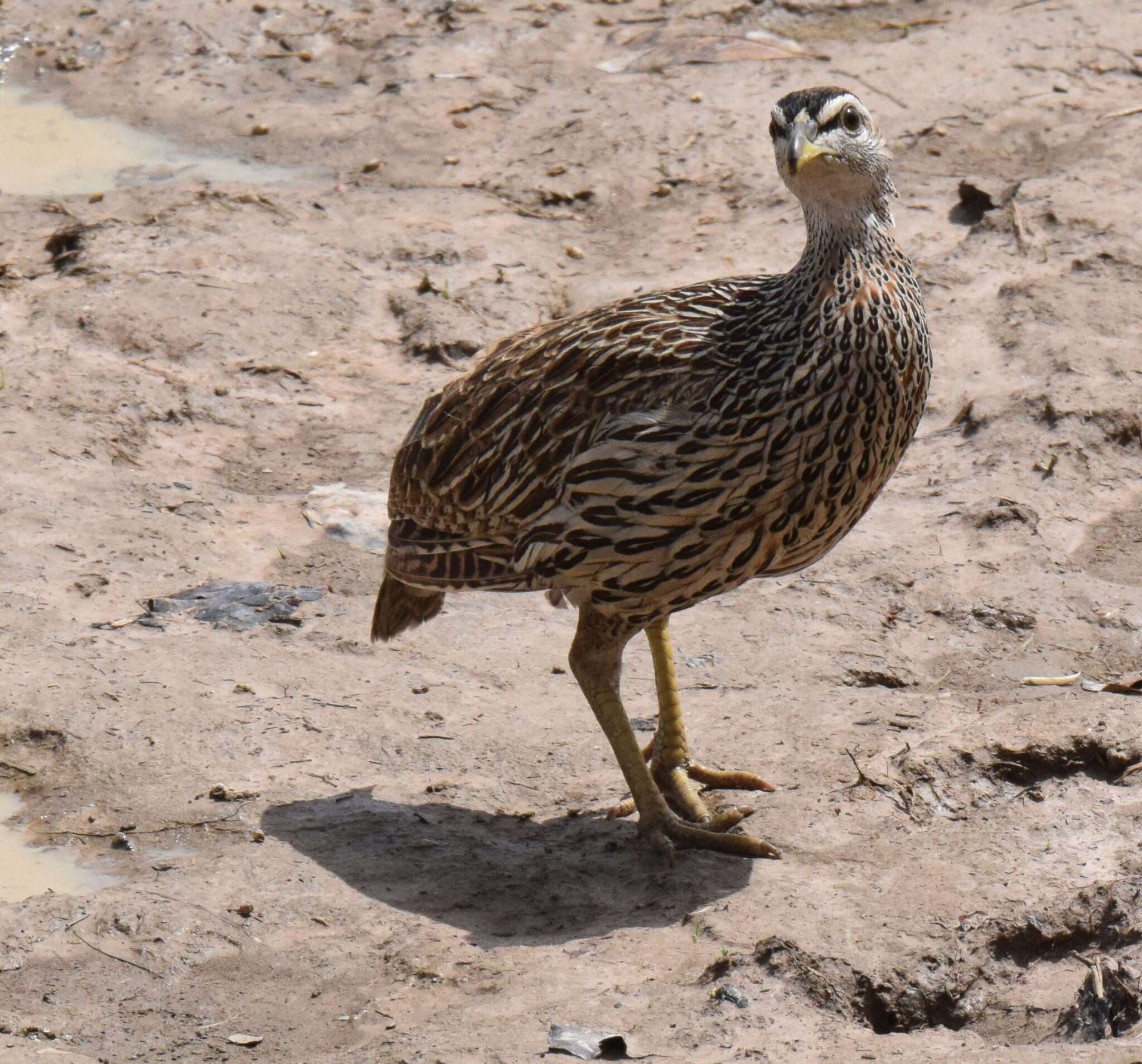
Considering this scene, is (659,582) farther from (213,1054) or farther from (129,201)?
(129,201)

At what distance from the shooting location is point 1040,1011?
485 cm

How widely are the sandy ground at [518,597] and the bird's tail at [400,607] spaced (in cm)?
33

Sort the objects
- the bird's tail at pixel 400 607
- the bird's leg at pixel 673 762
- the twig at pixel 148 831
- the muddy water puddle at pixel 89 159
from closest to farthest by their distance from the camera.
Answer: the twig at pixel 148 831 → the bird's leg at pixel 673 762 → the bird's tail at pixel 400 607 → the muddy water puddle at pixel 89 159

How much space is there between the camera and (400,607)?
613 centimetres

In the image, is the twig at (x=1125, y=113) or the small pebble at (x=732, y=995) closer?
the small pebble at (x=732, y=995)

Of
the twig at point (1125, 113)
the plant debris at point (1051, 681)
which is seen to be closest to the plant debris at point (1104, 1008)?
the plant debris at point (1051, 681)

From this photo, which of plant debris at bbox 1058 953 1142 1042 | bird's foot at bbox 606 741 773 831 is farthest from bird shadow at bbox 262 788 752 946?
plant debris at bbox 1058 953 1142 1042

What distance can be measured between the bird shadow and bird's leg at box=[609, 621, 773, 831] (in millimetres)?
230

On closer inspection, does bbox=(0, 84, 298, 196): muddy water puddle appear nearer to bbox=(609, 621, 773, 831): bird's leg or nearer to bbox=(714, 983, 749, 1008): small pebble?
bbox=(609, 621, 773, 831): bird's leg

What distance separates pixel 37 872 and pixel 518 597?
2.44 m

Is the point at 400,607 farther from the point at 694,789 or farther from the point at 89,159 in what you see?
the point at 89,159

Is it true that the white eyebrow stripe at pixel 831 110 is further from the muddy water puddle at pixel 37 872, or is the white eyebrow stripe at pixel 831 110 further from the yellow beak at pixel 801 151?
the muddy water puddle at pixel 37 872

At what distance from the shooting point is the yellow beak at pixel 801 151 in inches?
197

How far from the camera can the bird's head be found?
506cm
